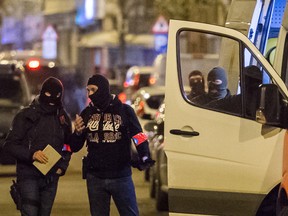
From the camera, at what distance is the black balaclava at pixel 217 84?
27.7ft

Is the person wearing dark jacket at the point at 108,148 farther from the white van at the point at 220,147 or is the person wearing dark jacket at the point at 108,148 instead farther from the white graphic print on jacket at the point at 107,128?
→ the white van at the point at 220,147

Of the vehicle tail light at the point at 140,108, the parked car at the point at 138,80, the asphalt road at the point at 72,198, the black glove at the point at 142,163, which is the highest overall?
the black glove at the point at 142,163

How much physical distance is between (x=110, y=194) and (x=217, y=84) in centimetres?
127

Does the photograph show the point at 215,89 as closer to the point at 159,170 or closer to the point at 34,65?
the point at 159,170

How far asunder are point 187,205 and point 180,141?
53 cm

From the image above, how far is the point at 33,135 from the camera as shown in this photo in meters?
8.61

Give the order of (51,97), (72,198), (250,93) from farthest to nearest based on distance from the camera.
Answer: (72,198), (51,97), (250,93)

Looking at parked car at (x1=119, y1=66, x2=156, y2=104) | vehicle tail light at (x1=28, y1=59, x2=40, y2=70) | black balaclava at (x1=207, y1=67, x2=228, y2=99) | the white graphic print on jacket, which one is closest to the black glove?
the white graphic print on jacket

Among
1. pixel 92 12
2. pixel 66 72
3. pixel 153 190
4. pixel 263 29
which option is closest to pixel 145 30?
pixel 92 12

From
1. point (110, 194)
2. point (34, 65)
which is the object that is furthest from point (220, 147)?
point (34, 65)

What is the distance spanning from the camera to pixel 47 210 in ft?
28.3

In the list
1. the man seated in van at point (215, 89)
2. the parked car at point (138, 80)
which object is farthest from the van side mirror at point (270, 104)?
the parked car at point (138, 80)

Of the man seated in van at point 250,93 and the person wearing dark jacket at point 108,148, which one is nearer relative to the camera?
the man seated in van at point 250,93

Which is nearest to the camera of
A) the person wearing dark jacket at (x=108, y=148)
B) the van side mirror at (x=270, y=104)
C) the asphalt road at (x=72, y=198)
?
the van side mirror at (x=270, y=104)
